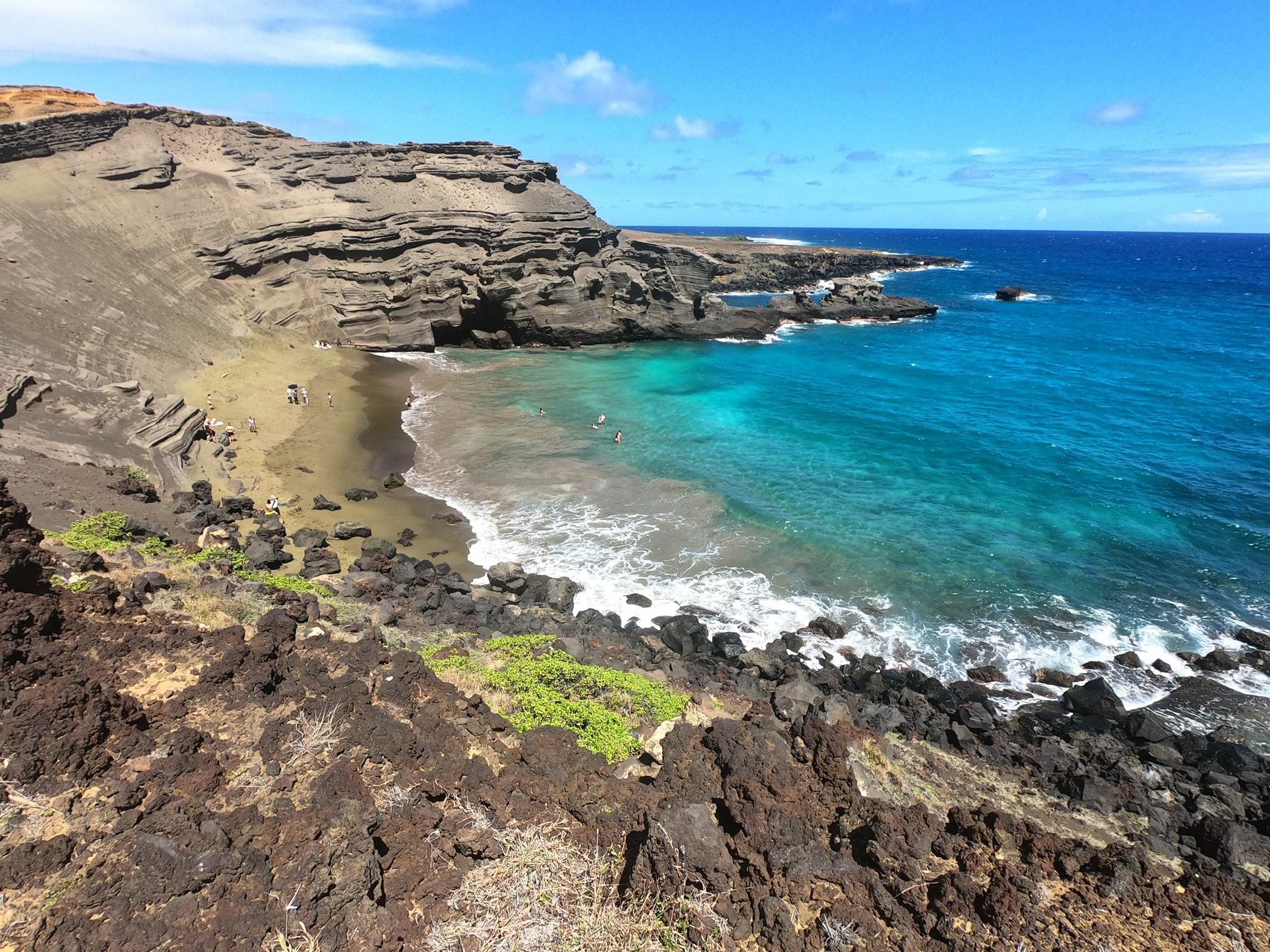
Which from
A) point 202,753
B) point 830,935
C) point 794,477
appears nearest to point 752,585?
point 794,477

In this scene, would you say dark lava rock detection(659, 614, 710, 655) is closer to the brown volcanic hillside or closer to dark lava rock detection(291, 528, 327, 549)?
dark lava rock detection(291, 528, 327, 549)

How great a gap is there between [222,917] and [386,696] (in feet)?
14.2

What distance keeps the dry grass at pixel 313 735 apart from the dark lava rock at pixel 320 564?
28.9 ft

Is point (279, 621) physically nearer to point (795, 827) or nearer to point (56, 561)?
point (56, 561)

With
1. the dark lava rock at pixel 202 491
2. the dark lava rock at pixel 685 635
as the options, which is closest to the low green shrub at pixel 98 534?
the dark lava rock at pixel 202 491

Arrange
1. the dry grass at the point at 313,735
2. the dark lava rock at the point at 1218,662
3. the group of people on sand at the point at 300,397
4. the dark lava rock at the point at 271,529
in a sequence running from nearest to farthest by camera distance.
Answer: the dry grass at the point at 313,735
the dark lava rock at the point at 1218,662
the dark lava rock at the point at 271,529
the group of people on sand at the point at 300,397

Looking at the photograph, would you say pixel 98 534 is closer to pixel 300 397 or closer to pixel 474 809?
pixel 474 809

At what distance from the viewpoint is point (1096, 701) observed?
15.0 m

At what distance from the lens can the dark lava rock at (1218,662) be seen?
53.7 ft

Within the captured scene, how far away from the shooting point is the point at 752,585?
19.8m

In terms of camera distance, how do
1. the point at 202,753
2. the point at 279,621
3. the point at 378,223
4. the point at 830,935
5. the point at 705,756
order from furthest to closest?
1. the point at 378,223
2. the point at 279,621
3. the point at 705,756
4. the point at 202,753
5. the point at 830,935

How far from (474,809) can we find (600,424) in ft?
85.6

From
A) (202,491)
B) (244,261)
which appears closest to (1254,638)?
(202,491)

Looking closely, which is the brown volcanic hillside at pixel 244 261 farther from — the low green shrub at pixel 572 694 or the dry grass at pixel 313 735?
the dry grass at pixel 313 735
